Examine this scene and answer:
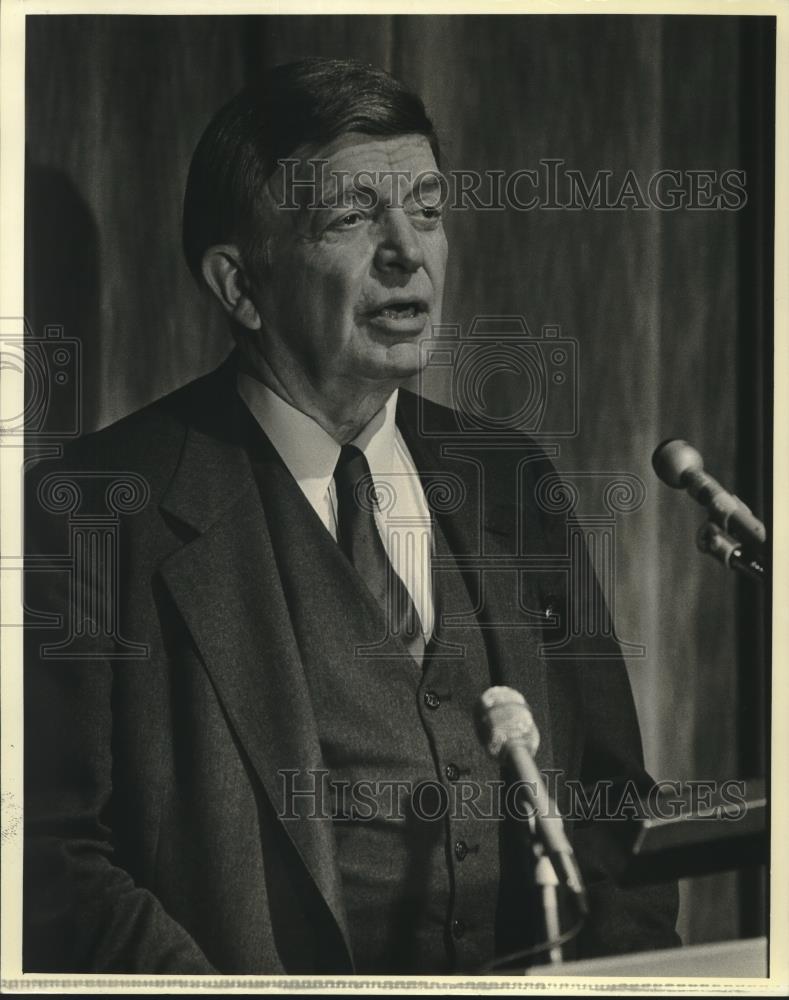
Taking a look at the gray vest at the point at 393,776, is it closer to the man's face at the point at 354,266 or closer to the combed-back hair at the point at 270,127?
the man's face at the point at 354,266

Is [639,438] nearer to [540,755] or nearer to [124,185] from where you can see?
[540,755]

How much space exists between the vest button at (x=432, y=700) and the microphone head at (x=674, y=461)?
1.78 feet

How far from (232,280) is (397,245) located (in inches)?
11.2

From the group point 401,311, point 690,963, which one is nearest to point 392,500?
point 401,311

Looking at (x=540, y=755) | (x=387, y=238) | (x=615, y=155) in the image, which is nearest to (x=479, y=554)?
(x=540, y=755)

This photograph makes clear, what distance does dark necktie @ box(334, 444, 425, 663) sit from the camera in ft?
6.95

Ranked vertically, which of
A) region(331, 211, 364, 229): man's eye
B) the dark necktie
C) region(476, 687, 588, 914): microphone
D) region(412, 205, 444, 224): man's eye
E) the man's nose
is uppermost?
region(412, 205, 444, 224): man's eye

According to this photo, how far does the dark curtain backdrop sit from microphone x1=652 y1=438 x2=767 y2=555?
0.07 feet

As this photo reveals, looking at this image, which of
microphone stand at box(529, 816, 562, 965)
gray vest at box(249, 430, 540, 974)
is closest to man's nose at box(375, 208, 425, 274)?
gray vest at box(249, 430, 540, 974)

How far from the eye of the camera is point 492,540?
85.0 inches

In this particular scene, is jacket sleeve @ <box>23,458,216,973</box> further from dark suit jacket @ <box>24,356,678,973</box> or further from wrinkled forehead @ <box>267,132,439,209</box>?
wrinkled forehead @ <box>267,132,439,209</box>

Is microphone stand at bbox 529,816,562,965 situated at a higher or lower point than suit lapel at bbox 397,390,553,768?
lower

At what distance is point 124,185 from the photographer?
7.04 ft

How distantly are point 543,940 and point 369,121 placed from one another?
141 cm
